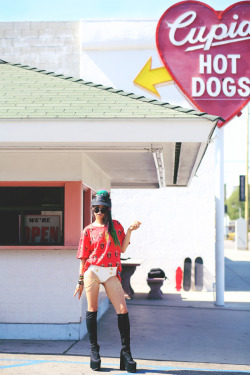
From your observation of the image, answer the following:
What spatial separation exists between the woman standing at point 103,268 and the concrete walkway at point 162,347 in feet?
1.20

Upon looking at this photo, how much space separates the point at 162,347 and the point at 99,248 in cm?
245

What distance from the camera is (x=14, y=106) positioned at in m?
7.68

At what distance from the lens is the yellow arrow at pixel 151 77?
15211 millimetres

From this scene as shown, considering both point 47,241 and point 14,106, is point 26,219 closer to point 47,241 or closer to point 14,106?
point 47,241

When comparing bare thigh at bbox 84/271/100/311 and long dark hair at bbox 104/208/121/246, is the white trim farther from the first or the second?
bare thigh at bbox 84/271/100/311

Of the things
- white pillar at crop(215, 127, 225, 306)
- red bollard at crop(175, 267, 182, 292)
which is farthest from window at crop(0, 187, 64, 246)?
red bollard at crop(175, 267, 182, 292)

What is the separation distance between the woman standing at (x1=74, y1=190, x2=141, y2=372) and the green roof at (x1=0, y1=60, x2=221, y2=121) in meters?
1.42

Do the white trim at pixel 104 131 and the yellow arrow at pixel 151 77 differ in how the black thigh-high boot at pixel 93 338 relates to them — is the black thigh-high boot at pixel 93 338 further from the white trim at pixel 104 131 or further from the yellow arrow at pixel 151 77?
the yellow arrow at pixel 151 77

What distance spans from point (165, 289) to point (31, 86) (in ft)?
29.8

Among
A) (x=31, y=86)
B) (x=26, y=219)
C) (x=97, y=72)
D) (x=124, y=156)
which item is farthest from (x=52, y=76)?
(x=97, y=72)

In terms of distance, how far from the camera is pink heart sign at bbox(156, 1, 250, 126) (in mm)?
14148

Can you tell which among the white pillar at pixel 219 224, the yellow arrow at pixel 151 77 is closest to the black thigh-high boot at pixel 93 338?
the white pillar at pixel 219 224

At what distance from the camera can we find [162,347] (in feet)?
26.4

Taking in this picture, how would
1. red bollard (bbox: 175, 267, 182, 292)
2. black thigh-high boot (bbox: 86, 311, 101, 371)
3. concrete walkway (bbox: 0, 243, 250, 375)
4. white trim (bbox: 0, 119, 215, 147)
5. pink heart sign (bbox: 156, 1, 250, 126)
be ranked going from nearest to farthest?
black thigh-high boot (bbox: 86, 311, 101, 371), concrete walkway (bbox: 0, 243, 250, 375), white trim (bbox: 0, 119, 215, 147), pink heart sign (bbox: 156, 1, 250, 126), red bollard (bbox: 175, 267, 182, 292)
